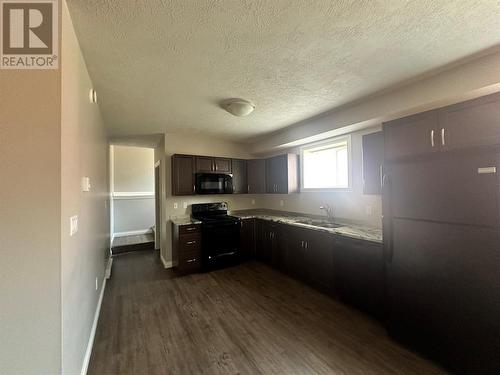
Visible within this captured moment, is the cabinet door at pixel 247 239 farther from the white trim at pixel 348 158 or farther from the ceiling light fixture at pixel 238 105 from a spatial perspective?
the ceiling light fixture at pixel 238 105

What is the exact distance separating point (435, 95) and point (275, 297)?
2.90 metres

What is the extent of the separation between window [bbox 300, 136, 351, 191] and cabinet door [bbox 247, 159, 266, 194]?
2.86 ft

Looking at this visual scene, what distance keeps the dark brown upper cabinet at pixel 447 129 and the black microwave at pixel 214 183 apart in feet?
9.68

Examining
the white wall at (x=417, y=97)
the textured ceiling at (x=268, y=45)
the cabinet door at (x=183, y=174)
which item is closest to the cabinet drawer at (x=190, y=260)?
the cabinet door at (x=183, y=174)

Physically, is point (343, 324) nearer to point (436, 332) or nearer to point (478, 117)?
point (436, 332)

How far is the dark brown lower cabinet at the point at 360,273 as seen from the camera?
223cm

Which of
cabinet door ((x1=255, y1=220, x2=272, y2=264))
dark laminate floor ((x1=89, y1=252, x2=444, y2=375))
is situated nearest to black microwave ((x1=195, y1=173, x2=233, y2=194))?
cabinet door ((x1=255, y1=220, x2=272, y2=264))

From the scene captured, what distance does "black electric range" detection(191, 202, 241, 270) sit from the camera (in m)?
3.72

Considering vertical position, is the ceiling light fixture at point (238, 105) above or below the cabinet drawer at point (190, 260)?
above

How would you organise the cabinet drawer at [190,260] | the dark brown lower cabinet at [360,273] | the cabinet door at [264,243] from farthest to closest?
the cabinet door at [264,243] < the cabinet drawer at [190,260] < the dark brown lower cabinet at [360,273]

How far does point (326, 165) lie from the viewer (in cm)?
375

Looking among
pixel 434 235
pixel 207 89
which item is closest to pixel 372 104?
pixel 434 235

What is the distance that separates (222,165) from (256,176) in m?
0.80

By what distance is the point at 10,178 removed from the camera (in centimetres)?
104
